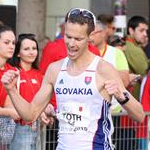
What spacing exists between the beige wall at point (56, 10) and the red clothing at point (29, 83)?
22.4 feet

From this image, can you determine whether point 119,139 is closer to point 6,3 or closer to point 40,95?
point 40,95

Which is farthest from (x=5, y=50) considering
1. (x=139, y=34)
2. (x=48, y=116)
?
(x=139, y=34)

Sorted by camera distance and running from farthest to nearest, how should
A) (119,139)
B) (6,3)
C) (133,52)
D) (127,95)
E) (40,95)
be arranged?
1. (6,3)
2. (133,52)
3. (119,139)
4. (40,95)
5. (127,95)

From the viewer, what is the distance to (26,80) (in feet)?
21.8

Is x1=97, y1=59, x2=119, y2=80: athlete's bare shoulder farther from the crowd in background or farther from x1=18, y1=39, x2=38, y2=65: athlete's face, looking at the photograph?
x1=18, y1=39, x2=38, y2=65: athlete's face

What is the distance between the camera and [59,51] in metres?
7.50

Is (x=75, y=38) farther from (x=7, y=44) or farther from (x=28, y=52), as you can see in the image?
(x=28, y=52)

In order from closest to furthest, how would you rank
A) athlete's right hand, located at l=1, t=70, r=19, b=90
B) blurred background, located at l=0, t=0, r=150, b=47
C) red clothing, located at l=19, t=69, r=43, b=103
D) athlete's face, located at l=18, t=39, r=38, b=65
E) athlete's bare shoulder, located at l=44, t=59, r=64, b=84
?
1. athlete's right hand, located at l=1, t=70, r=19, b=90
2. athlete's bare shoulder, located at l=44, t=59, r=64, b=84
3. red clothing, located at l=19, t=69, r=43, b=103
4. athlete's face, located at l=18, t=39, r=38, b=65
5. blurred background, located at l=0, t=0, r=150, b=47

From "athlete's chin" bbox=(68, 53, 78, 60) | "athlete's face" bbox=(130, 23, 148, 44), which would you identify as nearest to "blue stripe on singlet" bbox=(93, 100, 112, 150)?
"athlete's chin" bbox=(68, 53, 78, 60)

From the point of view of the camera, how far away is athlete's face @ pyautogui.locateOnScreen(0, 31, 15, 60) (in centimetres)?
655

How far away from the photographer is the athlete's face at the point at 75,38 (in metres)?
4.51

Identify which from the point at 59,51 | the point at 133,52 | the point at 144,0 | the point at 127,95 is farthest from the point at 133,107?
the point at 144,0

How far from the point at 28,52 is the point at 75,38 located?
2602 mm

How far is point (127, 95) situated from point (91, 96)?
27 centimetres
